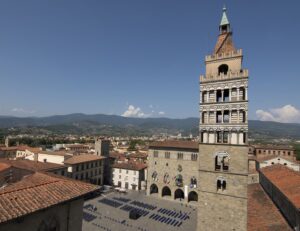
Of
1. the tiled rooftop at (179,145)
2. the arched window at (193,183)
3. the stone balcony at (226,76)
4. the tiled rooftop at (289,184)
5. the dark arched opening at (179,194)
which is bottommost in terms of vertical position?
the dark arched opening at (179,194)

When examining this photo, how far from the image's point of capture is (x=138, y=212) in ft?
141

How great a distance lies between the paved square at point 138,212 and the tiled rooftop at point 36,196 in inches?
1073

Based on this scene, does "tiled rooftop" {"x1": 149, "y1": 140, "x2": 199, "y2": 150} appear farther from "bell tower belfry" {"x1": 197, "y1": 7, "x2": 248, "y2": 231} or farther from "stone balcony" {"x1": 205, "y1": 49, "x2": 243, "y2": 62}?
"stone balcony" {"x1": 205, "y1": 49, "x2": 243, "y2": 62}

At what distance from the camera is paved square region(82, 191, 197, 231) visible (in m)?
36.7

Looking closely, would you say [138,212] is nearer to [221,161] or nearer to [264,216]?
[264,216]

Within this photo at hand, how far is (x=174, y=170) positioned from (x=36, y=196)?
144 ft

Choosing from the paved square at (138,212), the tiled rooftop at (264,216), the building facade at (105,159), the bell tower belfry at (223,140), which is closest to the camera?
the tiled rooftop at (264,216)

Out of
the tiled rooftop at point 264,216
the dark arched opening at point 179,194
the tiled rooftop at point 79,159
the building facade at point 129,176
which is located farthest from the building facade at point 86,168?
the tiled rooftop at point 264,216

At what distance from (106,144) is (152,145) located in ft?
72.0

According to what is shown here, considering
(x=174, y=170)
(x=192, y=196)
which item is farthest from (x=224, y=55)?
(x=192, y=196)

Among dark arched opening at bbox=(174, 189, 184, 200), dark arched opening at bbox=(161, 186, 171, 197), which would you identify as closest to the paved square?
dark arched opening at bbox=(174, 189, 184, 200)

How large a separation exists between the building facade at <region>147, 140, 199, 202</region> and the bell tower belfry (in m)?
26.1

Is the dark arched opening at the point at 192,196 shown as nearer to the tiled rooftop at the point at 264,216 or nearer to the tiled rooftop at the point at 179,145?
the tiled rooftop at the point at 179,145

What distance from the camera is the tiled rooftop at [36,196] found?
876 cm
